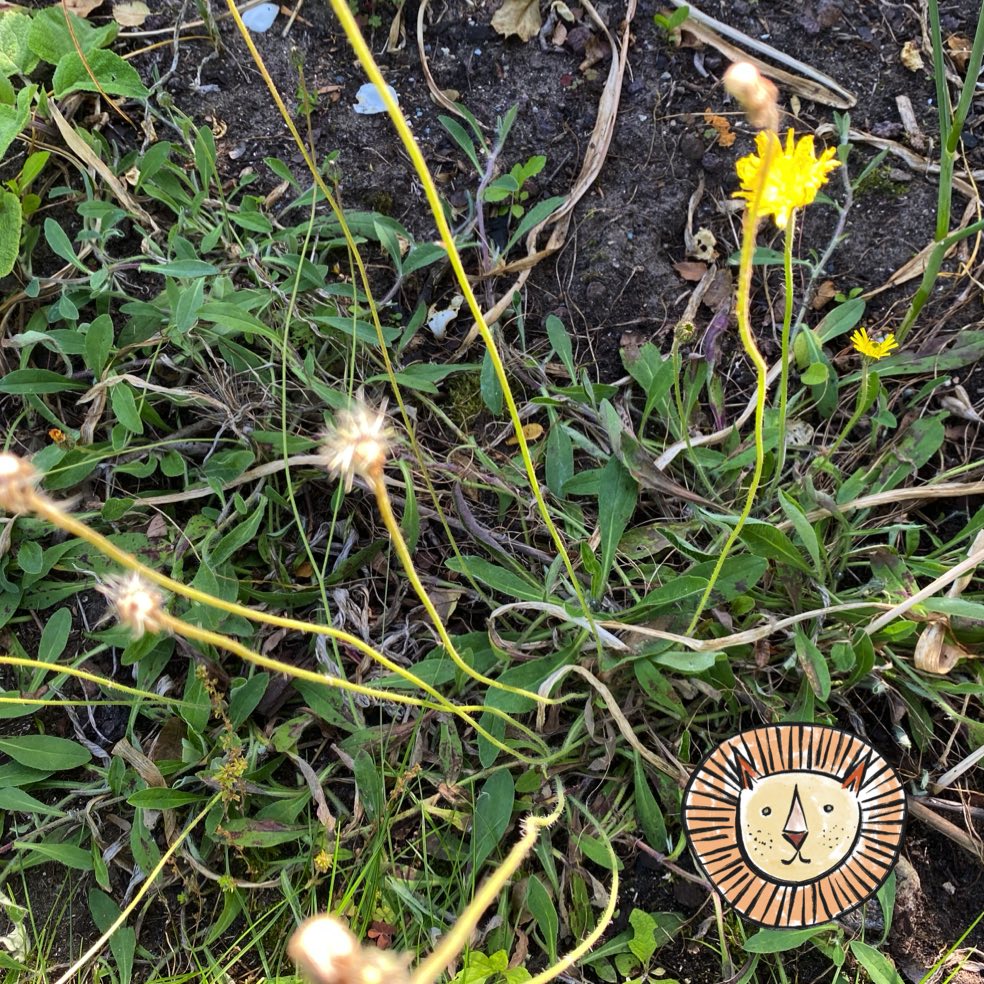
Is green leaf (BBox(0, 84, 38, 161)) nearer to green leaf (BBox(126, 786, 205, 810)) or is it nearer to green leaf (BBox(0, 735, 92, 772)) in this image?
green leaf (BBox(0, 735, 92, 772))

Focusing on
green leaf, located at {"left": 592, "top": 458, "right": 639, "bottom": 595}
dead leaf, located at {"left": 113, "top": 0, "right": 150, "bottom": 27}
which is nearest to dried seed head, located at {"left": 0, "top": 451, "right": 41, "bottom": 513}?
green leaf, located at {"left": 592, "top": 458, "right": 639, "bottom": 595}

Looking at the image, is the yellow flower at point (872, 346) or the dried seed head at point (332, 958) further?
the yellow flower at point (872, 346)

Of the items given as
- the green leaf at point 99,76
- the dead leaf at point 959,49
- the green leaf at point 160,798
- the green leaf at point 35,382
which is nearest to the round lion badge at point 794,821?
the green leaf at point 160,798

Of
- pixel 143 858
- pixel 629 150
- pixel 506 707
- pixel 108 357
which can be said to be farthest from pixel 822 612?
pixel 108 357

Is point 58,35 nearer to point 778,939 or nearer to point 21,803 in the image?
point 21,803

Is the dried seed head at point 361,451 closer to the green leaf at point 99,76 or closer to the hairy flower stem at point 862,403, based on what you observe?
the hairy flower stem at point 862,403
